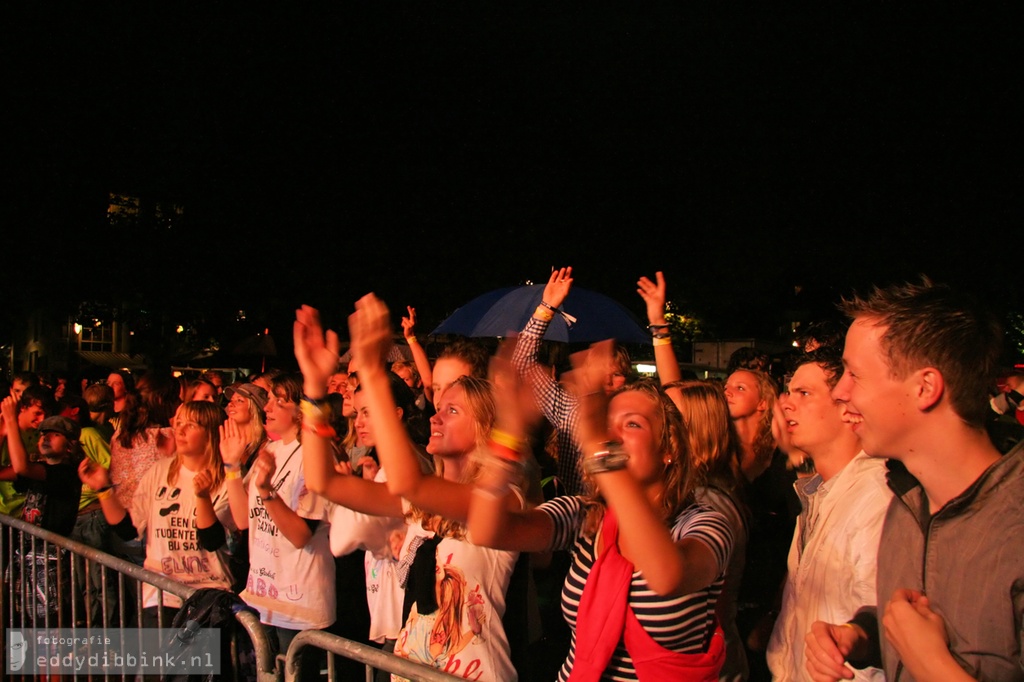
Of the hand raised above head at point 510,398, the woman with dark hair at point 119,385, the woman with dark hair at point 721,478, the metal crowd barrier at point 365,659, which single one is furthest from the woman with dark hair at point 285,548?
the woman with dark hair at point 119,385

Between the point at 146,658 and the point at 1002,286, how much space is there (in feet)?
60.4

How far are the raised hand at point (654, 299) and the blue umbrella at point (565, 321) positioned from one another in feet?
6.10

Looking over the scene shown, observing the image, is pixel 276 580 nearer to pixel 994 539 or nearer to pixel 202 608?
pixel 202 608

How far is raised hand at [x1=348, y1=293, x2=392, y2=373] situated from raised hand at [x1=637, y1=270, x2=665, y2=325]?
282 centimetres

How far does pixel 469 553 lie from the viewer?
10.6 feet

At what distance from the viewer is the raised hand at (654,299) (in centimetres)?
521

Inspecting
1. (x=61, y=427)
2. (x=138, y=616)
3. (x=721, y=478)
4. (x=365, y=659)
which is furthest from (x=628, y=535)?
(x=61, y=427)

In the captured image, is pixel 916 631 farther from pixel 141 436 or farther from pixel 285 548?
pixel 141 436

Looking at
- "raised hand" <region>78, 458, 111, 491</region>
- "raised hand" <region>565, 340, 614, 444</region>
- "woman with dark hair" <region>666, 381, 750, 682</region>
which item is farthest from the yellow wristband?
"raised hand" <region>78, 458, 111, 491</region>

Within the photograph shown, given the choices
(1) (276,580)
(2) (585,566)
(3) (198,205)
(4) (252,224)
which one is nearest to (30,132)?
(3) (198,205)

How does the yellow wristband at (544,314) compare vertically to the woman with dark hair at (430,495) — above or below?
above

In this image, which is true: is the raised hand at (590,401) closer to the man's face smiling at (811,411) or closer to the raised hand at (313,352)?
the raised hand at (313,352)

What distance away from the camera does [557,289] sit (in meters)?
4.88

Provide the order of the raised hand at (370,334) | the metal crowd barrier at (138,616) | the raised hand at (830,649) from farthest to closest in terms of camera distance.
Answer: the raised hand at (370,334) < the metal crowd barrier at (138,616) < the raised hand at (830,649)
